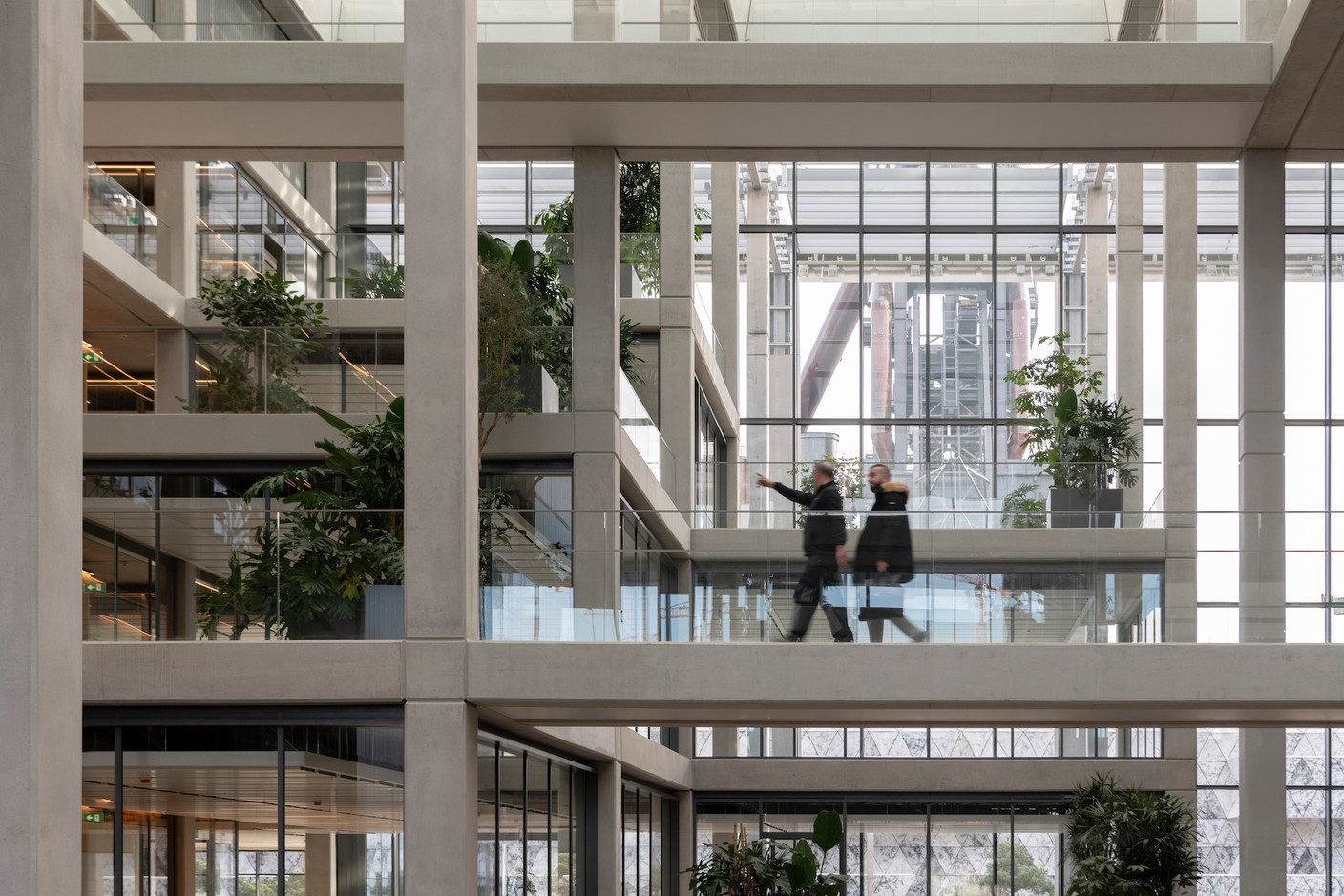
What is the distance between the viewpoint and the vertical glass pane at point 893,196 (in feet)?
105

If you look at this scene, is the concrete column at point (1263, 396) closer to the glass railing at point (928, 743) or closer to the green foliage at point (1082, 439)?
the green foliage at point (1082, 439)

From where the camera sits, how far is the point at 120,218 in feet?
62.8

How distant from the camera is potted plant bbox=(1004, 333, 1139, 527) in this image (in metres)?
20.9

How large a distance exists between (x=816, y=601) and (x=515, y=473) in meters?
4.88

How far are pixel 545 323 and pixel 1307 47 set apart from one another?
305 inches

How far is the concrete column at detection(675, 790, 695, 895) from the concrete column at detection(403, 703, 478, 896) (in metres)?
14.5

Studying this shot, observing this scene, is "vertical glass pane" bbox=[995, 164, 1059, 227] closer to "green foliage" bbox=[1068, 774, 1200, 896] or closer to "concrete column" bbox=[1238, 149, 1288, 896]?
"green foliage" bbox=[1068, 774, 1200, 896]

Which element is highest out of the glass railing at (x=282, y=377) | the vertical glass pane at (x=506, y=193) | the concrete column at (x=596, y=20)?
the vertical glass pane at (x=506, y=193)

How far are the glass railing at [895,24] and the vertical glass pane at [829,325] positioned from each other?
16517mm

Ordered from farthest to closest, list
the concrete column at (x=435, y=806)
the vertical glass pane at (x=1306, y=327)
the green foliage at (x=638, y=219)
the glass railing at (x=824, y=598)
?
the vertical glass pane at (x=1306, y=327) → the green foliage at (x=638, y=219) → the glass railing at (x=824, y=598) → the concrete column at (x=435, y=806)

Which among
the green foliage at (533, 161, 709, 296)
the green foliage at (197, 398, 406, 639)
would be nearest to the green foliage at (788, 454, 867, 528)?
the green foliage at (533, 161, 709, 296)

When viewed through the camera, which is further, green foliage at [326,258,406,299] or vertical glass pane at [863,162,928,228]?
vertical glass pane at [863,162,928,228]

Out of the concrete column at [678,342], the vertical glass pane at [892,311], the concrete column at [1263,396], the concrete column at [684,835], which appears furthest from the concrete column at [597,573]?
the vertical glass pane at [892,311]

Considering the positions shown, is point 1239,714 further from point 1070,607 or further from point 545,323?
point 545,323
